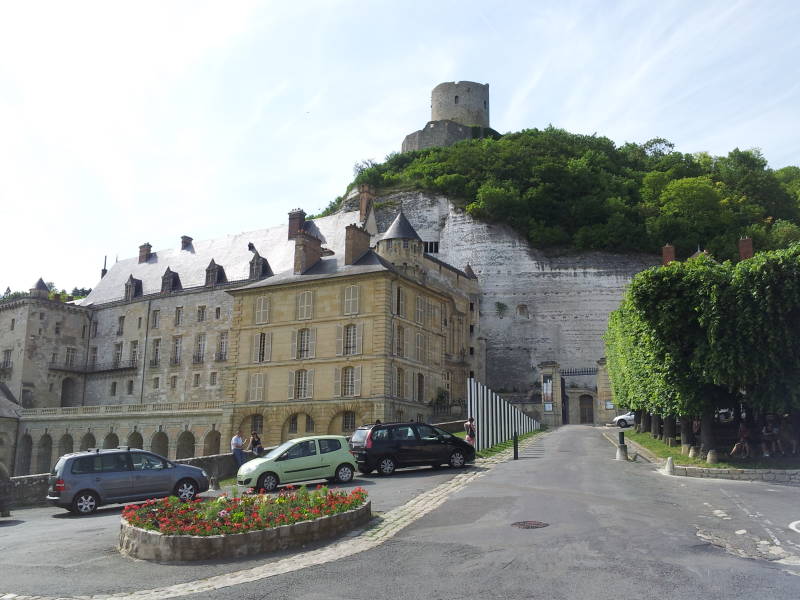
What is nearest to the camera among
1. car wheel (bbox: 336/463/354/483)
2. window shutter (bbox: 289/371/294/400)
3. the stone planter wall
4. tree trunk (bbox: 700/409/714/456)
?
the stone planter wall

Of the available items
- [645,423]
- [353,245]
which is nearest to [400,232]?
[353,245]

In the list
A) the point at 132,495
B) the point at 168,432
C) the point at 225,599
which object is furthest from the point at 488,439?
the point at 168,432

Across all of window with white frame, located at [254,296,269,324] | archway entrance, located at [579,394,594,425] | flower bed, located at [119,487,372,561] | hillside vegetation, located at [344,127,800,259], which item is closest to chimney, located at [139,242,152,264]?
hillside vegetation, located at [344,127,800,259]

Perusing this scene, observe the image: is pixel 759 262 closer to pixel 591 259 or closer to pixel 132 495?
pixel 132 495

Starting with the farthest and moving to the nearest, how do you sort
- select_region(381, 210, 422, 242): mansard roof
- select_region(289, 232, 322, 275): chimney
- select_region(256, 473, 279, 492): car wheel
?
select_region(381, 210, 422, 242): mansard roof, select_region(289, 232, 322, 275): chimney, select_region(256, 473, 279, 492): car wheel

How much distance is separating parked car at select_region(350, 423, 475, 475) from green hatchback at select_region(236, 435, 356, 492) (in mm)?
1302

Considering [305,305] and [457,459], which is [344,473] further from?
[305,305]

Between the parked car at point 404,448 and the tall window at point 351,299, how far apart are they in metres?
17.4

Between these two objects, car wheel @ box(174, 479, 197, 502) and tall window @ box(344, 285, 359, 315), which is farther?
tall window @ box(344, 285, 359, 315)

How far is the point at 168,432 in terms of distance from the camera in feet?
152

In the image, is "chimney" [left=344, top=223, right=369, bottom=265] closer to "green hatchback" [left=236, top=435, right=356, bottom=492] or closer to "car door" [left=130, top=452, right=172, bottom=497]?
"green hatchback" [left=236, top=435, right=356, bottom=492]

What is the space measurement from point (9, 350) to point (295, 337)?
33073 mm

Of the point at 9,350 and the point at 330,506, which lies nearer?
the point at 330,506

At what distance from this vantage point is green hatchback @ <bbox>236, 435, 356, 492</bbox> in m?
17.0
